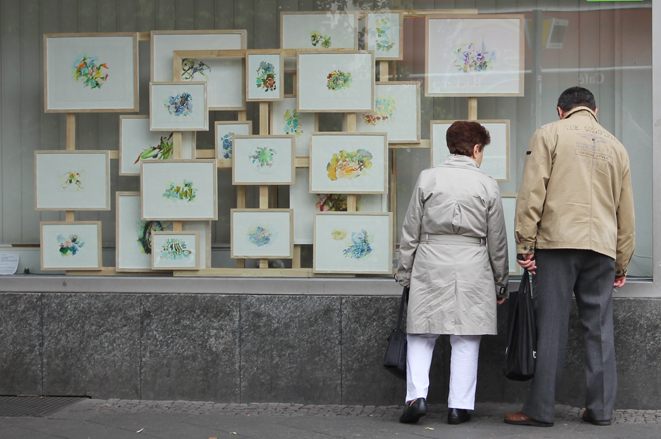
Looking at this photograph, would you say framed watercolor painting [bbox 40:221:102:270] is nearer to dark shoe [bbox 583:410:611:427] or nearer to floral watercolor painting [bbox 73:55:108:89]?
floral watercolor painting [bbox 73:55:108:89]

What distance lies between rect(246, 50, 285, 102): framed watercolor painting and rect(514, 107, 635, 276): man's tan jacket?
187cm

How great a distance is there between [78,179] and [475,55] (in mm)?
2976

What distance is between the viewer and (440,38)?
515 cm

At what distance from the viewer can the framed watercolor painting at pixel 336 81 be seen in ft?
16.9

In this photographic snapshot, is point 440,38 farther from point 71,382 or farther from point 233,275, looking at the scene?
point 71,382

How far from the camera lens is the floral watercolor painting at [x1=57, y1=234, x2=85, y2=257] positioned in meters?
5.35

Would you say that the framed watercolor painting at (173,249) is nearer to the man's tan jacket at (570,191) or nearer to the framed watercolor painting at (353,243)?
the framed watercolor painting at (353,243)

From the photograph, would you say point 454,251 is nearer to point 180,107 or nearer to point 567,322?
point 567,322

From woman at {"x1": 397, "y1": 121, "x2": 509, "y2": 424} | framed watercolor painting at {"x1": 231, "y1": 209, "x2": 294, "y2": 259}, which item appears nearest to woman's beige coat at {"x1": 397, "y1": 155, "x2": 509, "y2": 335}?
woman at {"x1": 397, "y1": 121, "x2": 509, "y2": 424}

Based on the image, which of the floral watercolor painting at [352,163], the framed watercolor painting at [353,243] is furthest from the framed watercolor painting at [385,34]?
the framed watercolor painting at [353,243]

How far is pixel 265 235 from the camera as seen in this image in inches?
205

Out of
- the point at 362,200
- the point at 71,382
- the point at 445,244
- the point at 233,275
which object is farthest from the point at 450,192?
the point at 71,382

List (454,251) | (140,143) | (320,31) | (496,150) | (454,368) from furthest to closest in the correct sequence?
(140,143) < (320,31) < (496,150) < (454,368) < (454,251)

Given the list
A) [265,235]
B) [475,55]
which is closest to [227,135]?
[265,235]
